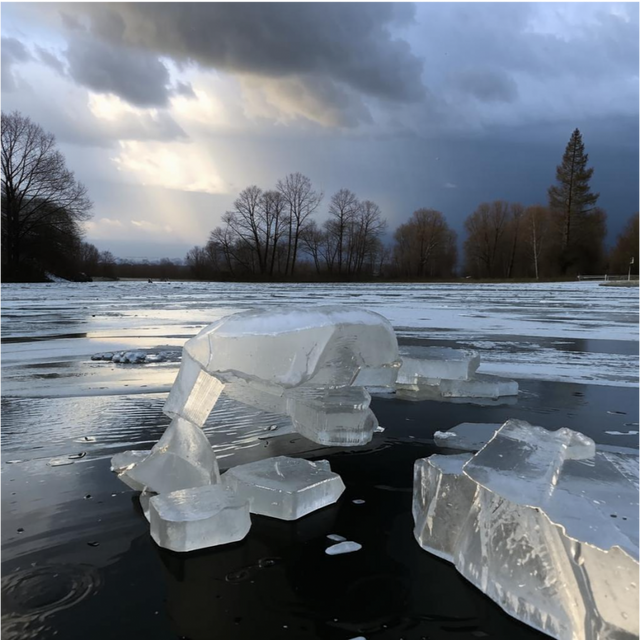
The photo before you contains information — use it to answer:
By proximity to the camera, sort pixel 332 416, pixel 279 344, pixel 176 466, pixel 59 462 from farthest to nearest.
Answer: pixel 332 416, pixel 59 462, pixel 279 344, pixel 176 466

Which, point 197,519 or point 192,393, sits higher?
point 192,393

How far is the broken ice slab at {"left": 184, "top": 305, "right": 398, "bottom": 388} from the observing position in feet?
6.32

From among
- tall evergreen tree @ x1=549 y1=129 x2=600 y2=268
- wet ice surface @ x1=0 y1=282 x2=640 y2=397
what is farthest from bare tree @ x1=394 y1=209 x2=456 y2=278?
wet ice surface @ x1=0 y1=282 x2=640 y2=397

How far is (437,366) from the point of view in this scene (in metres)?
3.32

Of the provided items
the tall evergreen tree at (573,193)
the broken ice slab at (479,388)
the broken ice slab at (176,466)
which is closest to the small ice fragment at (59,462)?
the broken ice slab at (176,466)

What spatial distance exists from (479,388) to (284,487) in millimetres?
2134

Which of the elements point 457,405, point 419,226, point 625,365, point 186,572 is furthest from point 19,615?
point 419,226

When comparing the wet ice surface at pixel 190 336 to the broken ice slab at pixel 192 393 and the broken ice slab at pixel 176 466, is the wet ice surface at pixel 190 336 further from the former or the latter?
the broken ice slab at pixel 176 466

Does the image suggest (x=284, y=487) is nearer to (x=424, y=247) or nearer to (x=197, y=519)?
(x=197, y=519)

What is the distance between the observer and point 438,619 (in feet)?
3.76

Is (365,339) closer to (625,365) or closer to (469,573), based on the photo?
(469,573)

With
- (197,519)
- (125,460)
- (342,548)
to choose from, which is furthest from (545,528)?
(125,460)

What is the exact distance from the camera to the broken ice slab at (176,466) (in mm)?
1720

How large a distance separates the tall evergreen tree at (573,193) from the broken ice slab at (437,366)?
46.0 m
